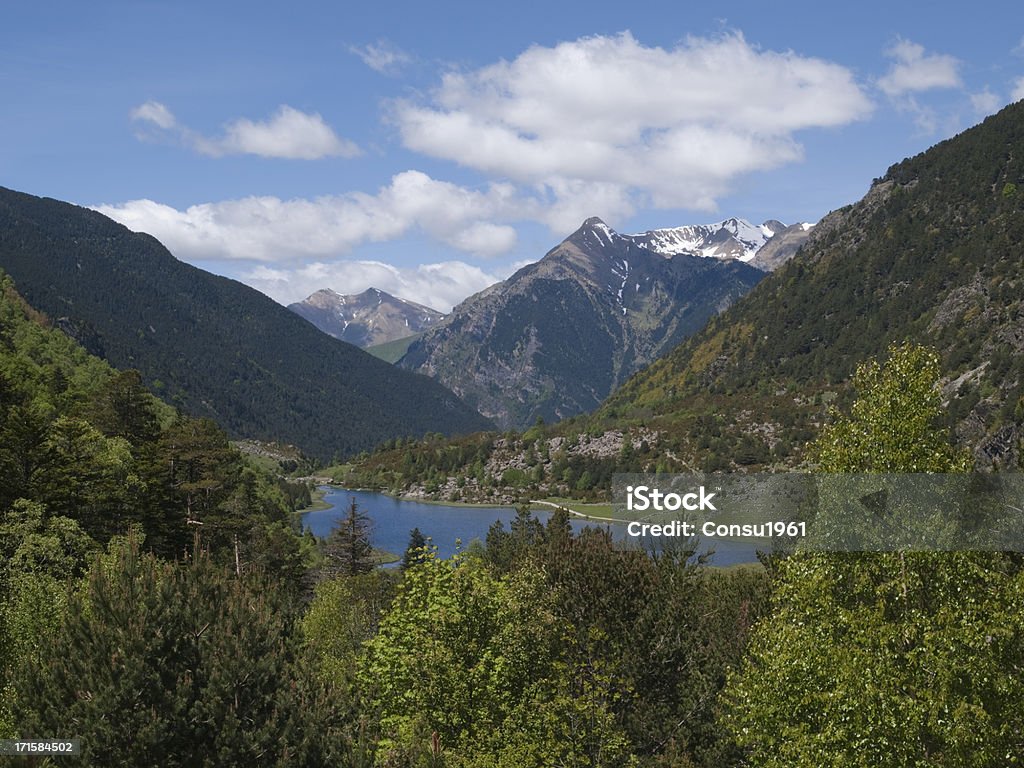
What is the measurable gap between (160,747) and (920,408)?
22.1 meters

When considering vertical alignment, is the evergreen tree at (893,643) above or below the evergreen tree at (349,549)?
above

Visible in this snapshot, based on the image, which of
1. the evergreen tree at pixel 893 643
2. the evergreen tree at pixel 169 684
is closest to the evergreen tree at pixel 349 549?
the evergreen tree at pixel 169 684

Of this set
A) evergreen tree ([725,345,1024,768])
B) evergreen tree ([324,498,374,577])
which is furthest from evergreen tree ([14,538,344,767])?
evergreen tree ([324,498,374,577])

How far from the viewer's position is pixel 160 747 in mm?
20125

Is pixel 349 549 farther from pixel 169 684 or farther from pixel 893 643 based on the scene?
pixel 893 643

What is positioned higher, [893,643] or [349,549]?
[893,643]

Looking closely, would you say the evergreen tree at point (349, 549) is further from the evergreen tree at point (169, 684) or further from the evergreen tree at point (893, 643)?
the evergreen tree at point (893, 643)

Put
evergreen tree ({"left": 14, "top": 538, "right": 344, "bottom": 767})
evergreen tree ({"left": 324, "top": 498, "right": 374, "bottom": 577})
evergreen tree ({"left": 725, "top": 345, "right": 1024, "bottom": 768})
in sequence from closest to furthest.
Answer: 1. evergreen tree ({"left": 14, "top": 538, "right": 344, "bottom": 767})
2. evergreen tree ({"left": 725, "top": 345, "right": 1024, "bottom": 768})
3. evergreen tree ({"left": 324, "top": 498, "right": 374, "bottom": 577})

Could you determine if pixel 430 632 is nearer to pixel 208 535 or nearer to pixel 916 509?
pixel 916 509

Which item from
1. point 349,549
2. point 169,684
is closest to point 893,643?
point 169,684

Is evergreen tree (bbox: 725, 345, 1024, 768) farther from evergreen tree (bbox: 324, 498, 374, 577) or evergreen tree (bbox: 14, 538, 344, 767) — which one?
evergreen tree (bbox: 324, 498, 374, 577)

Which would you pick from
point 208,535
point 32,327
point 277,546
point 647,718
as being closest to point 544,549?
point 647,718

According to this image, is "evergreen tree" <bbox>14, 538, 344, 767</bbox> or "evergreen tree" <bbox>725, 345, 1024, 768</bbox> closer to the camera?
"evergreen tree" <bbox>14, 538, 344, 767</bbox>

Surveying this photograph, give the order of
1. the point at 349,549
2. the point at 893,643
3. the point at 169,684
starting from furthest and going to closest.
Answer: the point at 349,549 < the point at 893,643 < the point at 169,684
